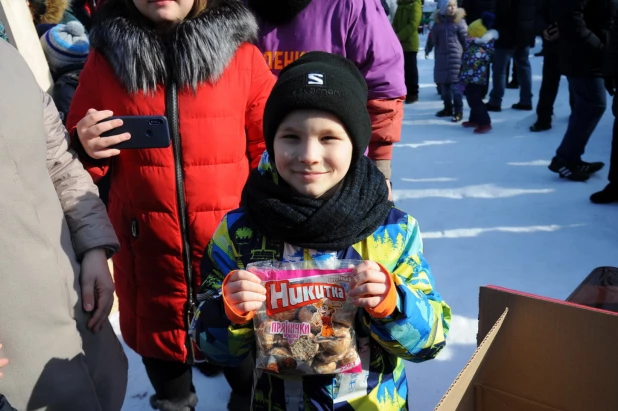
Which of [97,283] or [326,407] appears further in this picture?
[97,283]

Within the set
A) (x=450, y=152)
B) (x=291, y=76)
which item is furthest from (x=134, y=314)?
(x=450, y=152)

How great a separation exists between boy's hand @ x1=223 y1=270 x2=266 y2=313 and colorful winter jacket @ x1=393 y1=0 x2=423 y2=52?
7.03m

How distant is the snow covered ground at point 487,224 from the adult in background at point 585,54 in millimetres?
580

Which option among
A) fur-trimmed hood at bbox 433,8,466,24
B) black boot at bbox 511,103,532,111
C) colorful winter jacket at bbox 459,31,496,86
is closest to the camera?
colorful winter jacket at bbox 459,31,496,86

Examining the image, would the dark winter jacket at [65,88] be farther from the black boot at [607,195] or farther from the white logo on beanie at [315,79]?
the black boot at [607,195]

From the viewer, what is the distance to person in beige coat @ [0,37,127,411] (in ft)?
3.49

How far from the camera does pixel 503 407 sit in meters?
1.19

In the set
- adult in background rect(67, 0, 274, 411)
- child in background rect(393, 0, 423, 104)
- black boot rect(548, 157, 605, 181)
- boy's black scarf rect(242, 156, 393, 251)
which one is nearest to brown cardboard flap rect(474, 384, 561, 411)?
boy's black scarf rect(242, 156, 393, 251)

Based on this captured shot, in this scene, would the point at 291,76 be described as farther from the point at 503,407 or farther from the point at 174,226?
the point at 503,407

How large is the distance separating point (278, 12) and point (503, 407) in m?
1.41

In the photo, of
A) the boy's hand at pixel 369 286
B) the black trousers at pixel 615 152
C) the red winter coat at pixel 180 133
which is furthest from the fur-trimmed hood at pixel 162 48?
the black trousers at pixel 615 152

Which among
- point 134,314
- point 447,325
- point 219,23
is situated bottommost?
point 134,314

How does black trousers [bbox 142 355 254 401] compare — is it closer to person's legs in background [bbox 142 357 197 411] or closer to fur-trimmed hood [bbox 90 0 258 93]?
person's legs in background [bbox 142 357 197 411]

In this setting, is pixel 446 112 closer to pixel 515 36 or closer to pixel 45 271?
pixel 515 36
